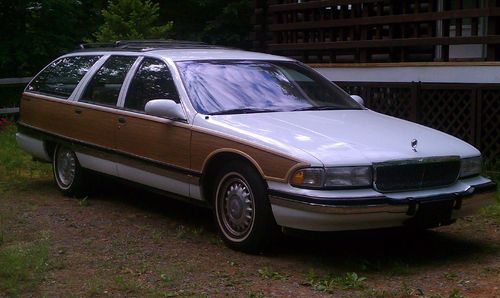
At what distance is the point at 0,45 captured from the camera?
16516 millimetres

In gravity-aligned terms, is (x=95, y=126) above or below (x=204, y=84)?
below

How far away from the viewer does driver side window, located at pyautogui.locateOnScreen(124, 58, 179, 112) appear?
6.66 metres

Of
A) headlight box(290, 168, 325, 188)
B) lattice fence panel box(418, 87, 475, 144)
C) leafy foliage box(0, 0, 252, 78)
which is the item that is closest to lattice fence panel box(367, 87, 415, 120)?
lattice fence panel box(418, 87, 475, 144)

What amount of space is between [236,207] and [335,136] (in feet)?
3.05

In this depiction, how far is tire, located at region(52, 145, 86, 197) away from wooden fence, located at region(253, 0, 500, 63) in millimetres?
5098

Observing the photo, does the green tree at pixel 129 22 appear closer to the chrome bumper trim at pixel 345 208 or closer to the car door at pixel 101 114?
the car door at pixel 101 114

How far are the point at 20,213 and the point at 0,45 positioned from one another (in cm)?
1017

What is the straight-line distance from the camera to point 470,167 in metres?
5.84

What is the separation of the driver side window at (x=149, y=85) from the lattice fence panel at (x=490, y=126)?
4318 mm

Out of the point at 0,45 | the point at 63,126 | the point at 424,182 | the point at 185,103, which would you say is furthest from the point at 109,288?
the point at 0,45

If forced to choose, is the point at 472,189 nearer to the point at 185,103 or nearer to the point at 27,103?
the point at 185,103

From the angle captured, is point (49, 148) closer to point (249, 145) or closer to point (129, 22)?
point (249, 145)

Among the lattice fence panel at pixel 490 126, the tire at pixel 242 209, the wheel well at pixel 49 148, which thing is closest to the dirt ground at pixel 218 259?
the tire at pixel 242 209

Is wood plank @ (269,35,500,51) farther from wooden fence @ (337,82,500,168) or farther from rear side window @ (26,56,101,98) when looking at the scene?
rear side window @ (26,56,101,98)
